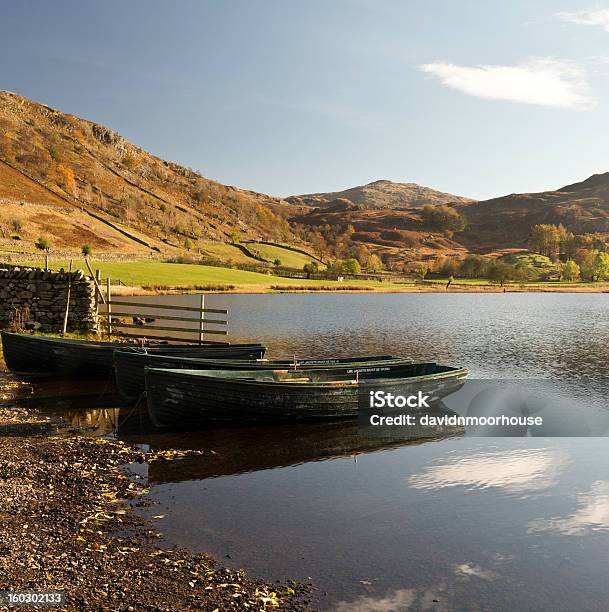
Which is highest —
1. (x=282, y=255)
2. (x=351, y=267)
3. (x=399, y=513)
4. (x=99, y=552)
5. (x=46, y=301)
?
(x=282, y=255)

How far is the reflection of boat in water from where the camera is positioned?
13266mm

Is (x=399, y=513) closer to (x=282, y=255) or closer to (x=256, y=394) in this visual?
(x=256, y=394)

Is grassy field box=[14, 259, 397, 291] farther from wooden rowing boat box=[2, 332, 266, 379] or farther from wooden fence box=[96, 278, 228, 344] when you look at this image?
wooden rowing boat box=[2, 332, 266, 379]

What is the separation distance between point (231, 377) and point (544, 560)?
987cm

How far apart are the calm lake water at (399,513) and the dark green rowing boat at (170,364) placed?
278 cm

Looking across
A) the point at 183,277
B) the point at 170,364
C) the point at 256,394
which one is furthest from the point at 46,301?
the point at 183,277

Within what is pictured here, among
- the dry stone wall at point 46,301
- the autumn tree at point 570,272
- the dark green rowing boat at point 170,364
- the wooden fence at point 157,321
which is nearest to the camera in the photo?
the dark green rowing boat at point 170,364

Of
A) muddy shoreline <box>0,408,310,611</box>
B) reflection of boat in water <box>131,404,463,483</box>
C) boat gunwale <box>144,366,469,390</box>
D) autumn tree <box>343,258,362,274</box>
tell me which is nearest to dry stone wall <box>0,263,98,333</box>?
boat gunwale <box>144,366,469,390</box>

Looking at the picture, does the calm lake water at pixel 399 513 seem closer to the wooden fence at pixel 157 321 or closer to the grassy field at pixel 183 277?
the wooden fence at pixel 157 321

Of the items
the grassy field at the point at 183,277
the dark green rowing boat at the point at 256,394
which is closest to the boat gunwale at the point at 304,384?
the dark green rowing boat at the point at 256,394

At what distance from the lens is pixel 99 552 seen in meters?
8.67

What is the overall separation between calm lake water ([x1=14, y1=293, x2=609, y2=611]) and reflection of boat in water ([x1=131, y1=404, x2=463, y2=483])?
0.16 feet

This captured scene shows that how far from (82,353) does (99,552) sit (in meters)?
14.6

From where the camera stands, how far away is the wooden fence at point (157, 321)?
91.4ft
